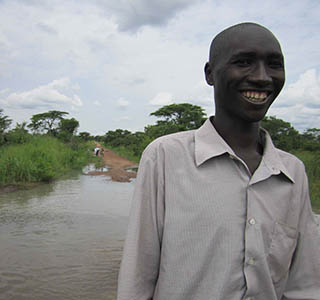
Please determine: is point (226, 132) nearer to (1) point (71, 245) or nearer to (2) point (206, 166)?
(2) point (206, 166)

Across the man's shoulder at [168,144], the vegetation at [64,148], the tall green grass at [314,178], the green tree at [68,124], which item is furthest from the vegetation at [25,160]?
the green tree at [68,124]

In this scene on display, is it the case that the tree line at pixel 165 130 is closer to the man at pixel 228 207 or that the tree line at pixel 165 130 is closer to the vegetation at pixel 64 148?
the vegetation at pixel 64 148

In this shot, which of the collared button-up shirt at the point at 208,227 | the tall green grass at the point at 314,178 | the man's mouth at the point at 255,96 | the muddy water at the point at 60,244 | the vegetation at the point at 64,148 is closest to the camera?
the collared button-up shirt at the point at 208,227

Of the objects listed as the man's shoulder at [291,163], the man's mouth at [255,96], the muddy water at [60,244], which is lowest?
the muddy water at [60,244]

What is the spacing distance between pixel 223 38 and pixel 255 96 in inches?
8.3

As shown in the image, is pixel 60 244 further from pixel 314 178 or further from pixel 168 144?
pixel 314 178

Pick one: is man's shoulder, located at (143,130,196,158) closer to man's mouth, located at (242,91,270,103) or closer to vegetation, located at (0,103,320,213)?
man's mouth, located at (242,91,270,103)

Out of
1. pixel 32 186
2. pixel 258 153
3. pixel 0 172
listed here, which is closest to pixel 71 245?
pixel 258 153

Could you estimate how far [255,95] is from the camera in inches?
41.4

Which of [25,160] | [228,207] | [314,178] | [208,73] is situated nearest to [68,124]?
[25,160]

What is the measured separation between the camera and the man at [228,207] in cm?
94

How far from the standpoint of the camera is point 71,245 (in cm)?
480

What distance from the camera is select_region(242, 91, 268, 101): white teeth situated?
41.2 inches

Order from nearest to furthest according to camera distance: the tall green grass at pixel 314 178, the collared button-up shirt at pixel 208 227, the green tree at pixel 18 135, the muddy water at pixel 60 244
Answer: the collared button-up shirt at pixel 208 227 < the muddy water at pixel 60 244 < the tall green grass at pixel 314 178 < the green tree at pixel 18 135
